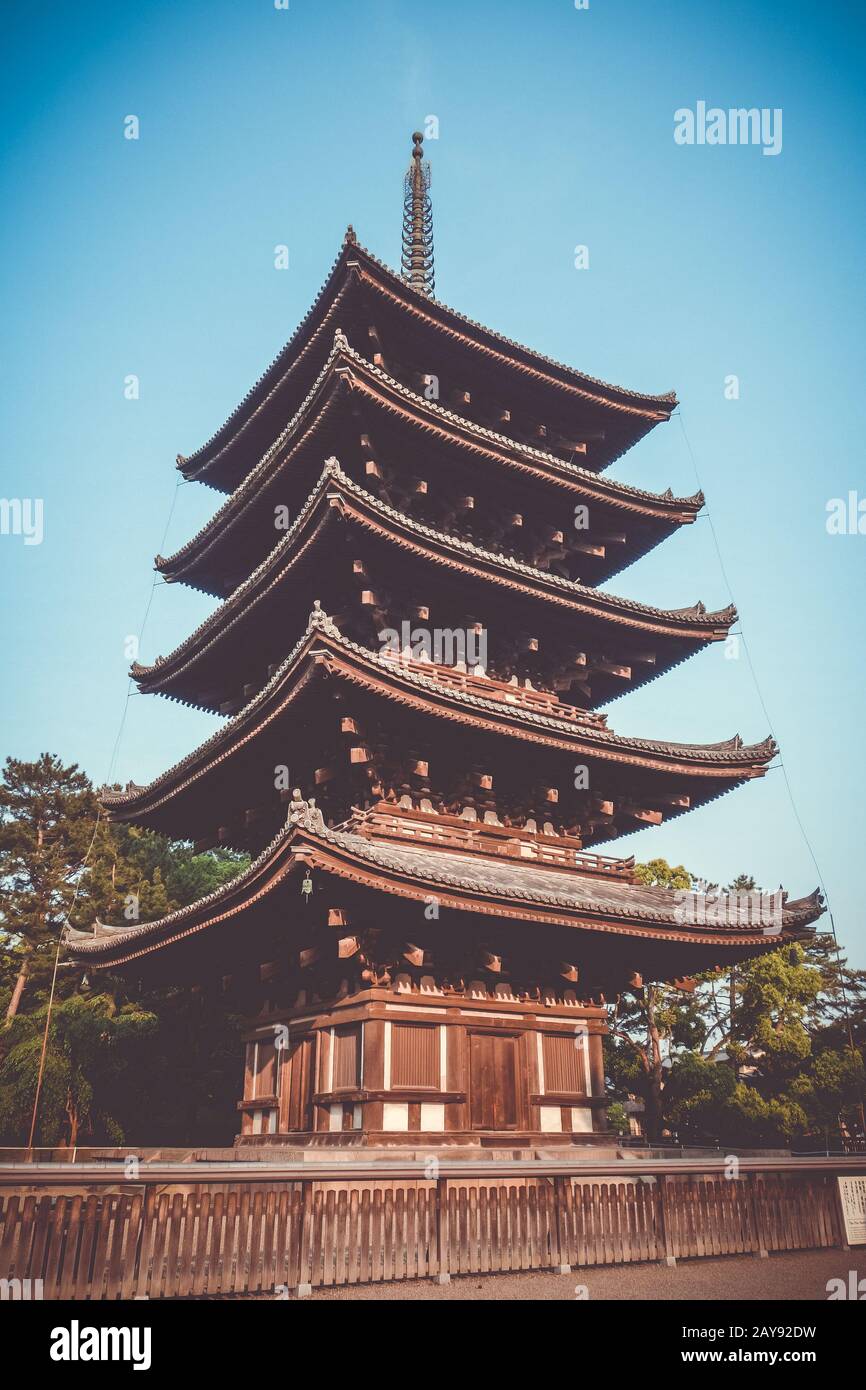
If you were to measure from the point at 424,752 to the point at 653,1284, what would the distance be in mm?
9682

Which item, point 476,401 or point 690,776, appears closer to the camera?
point 690,776

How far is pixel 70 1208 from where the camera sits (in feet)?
30.7

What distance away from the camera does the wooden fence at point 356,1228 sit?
9.30 metres

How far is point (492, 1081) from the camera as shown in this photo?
16094 mm

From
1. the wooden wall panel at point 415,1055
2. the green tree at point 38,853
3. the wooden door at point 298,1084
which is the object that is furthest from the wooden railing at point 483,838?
the green tree at point 38,853

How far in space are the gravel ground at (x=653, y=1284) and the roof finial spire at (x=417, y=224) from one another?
2788 centimetres

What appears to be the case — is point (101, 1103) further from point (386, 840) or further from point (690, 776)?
point (690, 776)

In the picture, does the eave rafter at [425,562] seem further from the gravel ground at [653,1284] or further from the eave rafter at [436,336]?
the gravel ground at [653,1284]

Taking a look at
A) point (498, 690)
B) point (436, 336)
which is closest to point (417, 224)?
point (436, 336)

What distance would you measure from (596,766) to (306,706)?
677 cm

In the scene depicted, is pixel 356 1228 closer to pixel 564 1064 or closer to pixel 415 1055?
pixel 415 1055

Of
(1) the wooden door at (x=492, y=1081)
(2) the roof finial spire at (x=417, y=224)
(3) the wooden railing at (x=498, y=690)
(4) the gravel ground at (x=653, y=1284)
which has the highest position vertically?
(2) the roof finial spire at (x=417, y=224)
